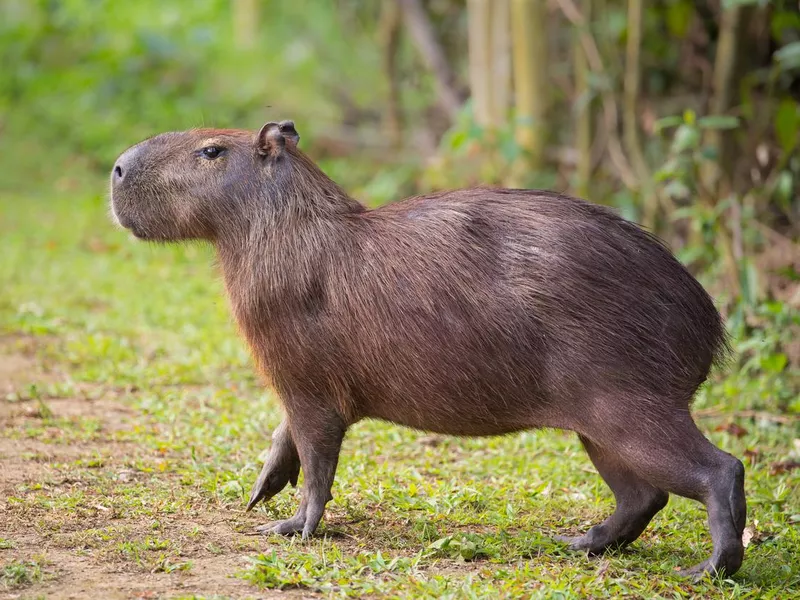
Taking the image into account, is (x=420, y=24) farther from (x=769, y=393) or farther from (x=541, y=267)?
(x=541, y=267)

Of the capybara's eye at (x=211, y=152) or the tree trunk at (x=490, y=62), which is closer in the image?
the capybara's eye at (x=211, y=152)

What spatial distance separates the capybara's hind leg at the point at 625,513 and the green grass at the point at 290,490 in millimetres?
71

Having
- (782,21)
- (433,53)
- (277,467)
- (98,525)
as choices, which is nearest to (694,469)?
(277,467)

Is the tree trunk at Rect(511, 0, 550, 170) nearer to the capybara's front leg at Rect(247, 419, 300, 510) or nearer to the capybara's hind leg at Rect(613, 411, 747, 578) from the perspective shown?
the capybara's front leg at Rect(247, 419, 300, 510)

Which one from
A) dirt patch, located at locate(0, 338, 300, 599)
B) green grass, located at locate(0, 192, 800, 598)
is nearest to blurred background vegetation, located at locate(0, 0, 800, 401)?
green grass, located at locate(0, 192, 800, 598)

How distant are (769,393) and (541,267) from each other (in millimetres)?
2699

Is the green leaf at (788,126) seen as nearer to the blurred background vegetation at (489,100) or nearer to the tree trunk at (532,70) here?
the blurred background vegetation at (489,100)

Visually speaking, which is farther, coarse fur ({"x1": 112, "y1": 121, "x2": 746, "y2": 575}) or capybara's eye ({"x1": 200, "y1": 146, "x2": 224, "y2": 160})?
capybara's eye ({"x1": 200, "y1": 146, "x2": 224, "y2": 160})

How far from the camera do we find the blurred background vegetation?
7277mm

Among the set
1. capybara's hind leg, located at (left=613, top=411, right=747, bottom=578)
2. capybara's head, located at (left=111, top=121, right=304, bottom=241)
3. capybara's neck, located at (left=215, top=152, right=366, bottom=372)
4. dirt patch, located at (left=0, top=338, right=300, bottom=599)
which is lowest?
dirt patch, located at (left=0, top=338, right=300, bottom=599)

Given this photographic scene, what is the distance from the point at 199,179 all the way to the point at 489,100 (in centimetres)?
555

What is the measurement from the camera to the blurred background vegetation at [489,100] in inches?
287

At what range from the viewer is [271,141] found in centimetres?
450

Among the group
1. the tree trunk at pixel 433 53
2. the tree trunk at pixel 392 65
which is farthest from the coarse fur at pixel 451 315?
the tree trunk at pixel 392 65
